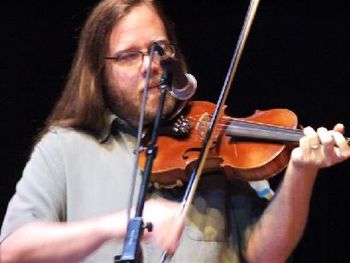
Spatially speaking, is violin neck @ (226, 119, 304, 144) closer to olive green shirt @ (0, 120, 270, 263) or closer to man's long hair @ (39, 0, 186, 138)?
olive green shirt @ (0, 120, 270, 263)

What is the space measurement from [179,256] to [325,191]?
0.89 meters

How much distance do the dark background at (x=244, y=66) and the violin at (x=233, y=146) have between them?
74 cm

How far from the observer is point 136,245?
3.85 ft

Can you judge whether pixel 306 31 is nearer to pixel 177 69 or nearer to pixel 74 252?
pixel 177 69

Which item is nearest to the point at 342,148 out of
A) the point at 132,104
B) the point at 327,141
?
the point at 327,141

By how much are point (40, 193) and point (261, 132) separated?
0.59m

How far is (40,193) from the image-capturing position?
1665 millimetres

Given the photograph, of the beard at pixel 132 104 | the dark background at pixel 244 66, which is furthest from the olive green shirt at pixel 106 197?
the dark background at pixel 244 66

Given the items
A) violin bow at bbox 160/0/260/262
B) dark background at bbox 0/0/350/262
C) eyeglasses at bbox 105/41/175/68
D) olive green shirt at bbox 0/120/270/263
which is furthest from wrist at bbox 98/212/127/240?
dark background at bbox 0/0/350/262

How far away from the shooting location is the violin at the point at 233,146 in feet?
5.29

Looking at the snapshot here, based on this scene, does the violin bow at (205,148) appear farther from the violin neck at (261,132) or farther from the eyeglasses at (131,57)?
the eyeglasses at (131,57)

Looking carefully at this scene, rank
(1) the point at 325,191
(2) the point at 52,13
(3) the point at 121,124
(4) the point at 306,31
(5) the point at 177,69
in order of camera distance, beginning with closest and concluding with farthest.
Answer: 1. (5) the point at 177,69
2. (3) the point at 121,124
3. (1) the point at 325,191
4. (4) the point at 306,31
5. (2) the point at 52,13

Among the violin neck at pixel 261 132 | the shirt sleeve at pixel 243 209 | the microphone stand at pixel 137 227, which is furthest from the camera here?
the shirt sleeve at pixel 243 209

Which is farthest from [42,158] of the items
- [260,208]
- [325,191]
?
[325,191]
